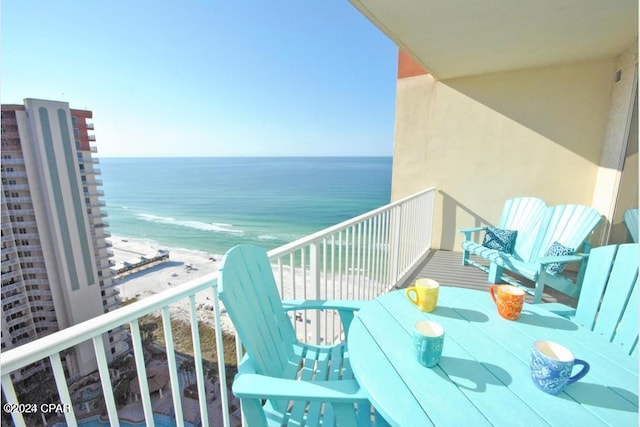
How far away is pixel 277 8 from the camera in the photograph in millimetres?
9477

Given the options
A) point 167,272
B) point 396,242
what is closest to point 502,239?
point 396,242

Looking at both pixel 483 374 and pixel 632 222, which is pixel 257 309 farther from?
pixel 632 222

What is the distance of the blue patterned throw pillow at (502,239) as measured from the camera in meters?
3.44

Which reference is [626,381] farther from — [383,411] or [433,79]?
[433,79]

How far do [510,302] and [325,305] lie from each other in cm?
83

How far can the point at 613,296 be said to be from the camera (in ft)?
4.59

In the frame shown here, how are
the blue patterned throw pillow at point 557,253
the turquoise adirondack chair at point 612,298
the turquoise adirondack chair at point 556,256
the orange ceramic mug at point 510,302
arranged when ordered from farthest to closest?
the blue patterned throw pillow at point 557,253 < the turquoise adirondack chair at point 556,256 < the turquoise adirondack chair at point 612,298 < the orange ceramic mug at point 510,302

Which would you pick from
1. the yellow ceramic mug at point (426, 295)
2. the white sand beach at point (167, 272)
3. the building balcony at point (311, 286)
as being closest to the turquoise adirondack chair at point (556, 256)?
the building balcony at point (311, 286)

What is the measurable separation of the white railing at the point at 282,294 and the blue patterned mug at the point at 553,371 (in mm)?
1054

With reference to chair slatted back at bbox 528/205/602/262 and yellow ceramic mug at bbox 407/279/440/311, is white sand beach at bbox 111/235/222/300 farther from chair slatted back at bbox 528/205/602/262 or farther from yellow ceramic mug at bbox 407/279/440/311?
yellow ceramic mug at bbox 407/279/440/311

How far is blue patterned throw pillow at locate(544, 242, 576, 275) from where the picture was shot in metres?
2.71

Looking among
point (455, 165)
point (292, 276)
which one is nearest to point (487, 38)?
point (455, 165)

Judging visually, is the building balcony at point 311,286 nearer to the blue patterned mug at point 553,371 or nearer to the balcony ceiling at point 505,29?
the blue patterned mug at point 553,371

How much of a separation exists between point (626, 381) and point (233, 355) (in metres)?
12.0
